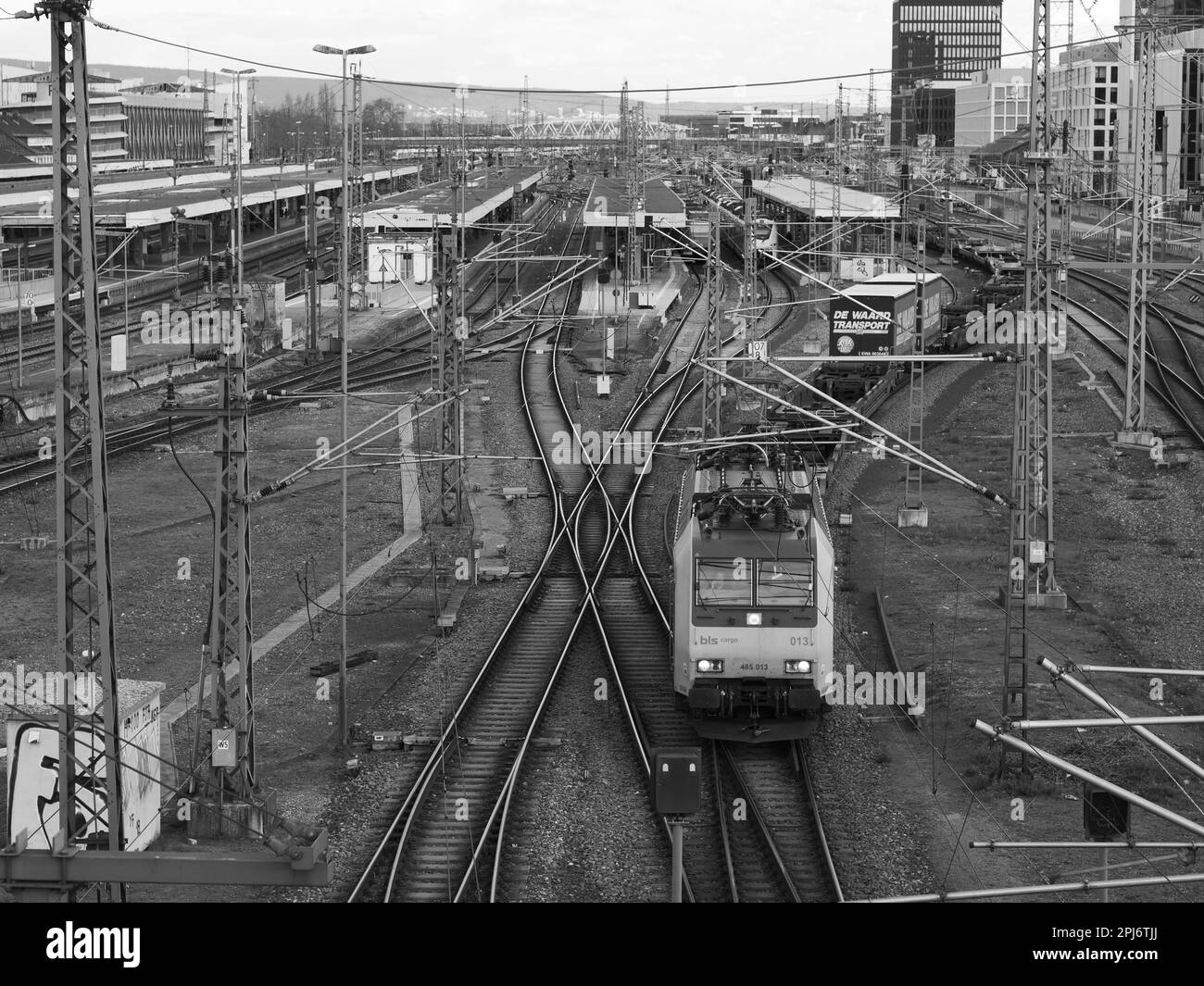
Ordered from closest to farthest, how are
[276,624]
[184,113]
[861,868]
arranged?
1. [861,868]
2. [276,624]
3. [184,113]

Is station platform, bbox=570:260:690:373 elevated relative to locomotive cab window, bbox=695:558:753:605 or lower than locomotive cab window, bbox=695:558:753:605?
elevated

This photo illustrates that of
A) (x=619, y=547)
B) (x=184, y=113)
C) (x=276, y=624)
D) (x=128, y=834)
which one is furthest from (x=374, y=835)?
(x=184, y=113)

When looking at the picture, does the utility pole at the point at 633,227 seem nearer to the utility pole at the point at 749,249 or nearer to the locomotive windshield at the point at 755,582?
the utility pole at the point at 749,249

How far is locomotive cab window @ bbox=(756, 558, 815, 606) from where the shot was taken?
17.0m

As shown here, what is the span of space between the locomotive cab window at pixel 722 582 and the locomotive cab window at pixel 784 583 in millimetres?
132

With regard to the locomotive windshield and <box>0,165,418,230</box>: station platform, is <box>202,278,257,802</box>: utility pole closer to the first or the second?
the locomotive windshield

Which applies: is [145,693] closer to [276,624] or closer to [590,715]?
[590,715]

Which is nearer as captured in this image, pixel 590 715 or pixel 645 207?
pixel 590 715

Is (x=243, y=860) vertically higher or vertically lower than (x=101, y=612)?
lower

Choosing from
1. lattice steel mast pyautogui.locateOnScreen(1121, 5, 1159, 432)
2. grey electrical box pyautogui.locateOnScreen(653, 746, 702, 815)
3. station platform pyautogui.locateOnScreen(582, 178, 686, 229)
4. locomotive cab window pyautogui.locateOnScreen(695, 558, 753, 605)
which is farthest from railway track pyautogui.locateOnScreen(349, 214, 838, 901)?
station platform pyautogui.locateOnScreen(582, 178, 686, 229)

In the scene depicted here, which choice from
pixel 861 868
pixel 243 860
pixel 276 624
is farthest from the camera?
pixel 276 624

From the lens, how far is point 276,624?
76.2 ft

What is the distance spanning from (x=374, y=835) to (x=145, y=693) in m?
2.55

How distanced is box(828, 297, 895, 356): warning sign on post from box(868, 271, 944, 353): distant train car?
302cm
